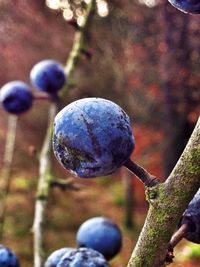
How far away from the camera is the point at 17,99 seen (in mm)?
1498

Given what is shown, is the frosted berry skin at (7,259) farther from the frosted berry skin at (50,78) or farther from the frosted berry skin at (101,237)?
the frosted berry skin at (50,78)

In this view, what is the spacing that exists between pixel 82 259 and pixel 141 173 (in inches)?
8.4

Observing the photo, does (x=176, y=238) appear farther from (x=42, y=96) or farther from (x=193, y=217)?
(x=42, y=96)

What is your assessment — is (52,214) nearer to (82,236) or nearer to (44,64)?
(44,64)

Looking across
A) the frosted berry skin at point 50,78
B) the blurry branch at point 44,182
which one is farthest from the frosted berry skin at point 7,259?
the frosted berry skin at point 50,78

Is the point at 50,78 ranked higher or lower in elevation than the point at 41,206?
higher

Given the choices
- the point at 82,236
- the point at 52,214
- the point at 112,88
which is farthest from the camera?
the point at 112,88

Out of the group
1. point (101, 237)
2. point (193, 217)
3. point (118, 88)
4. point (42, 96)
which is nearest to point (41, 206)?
point (101, 237)

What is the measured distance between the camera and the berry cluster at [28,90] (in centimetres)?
146

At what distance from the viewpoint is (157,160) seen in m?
7.54

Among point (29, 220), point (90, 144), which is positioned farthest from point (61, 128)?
point (29, 220)

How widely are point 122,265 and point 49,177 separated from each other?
4.80 meters

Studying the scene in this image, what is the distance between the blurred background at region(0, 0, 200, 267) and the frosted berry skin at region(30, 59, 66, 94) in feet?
13.0

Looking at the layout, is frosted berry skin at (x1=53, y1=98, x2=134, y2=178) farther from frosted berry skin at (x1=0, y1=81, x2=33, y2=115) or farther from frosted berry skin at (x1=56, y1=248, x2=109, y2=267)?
frosted berry skin at (x1=0, y1=81, x2=33, y2=115)
